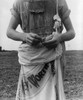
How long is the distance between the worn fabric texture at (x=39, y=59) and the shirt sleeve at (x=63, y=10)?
1 cm

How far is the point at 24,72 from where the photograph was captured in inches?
119

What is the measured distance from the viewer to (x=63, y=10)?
10.1 feet

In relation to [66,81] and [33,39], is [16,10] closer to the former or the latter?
[33,39]

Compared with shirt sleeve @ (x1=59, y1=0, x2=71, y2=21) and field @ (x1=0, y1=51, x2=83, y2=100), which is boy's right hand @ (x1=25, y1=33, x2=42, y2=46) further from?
field @ (x1=0, y1=51, x2=83, y2=100)

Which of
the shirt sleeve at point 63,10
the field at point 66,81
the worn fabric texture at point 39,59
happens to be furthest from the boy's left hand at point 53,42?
the field at point 66,81

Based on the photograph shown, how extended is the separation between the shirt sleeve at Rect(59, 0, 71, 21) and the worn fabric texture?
1cm

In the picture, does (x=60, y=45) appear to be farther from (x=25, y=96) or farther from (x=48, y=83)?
(x=25, y=96)

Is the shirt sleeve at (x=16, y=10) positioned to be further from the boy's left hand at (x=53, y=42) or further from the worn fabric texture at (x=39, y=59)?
the boy's left hand at (x=53, y=42)

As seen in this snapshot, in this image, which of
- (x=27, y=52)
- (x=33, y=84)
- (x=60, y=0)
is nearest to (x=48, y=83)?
(x=33, y=84)

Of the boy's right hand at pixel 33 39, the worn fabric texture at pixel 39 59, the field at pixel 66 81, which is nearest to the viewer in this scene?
the boy's right hand at pixel 33 39

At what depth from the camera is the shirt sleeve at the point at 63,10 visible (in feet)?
10.1

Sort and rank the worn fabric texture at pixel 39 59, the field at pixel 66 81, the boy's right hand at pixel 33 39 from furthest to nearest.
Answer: the field at pixel 66 81 → the worn fabric texture at pixel 39 59 → the boy's right hand at pixel 33 39

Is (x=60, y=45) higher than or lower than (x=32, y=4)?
lower

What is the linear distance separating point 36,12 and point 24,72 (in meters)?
0.52
